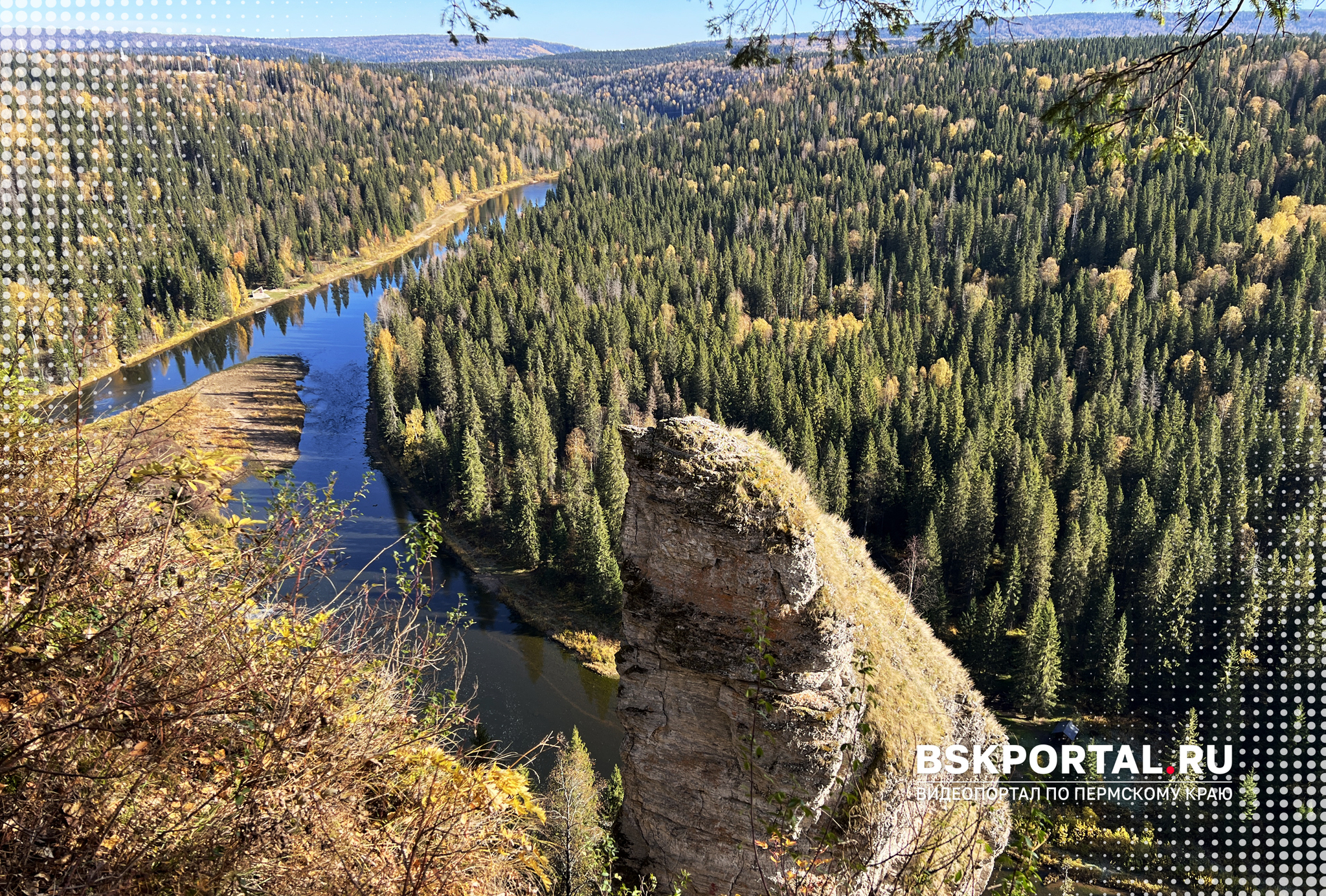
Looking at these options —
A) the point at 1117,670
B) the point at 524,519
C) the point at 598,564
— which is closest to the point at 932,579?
the point at 1117,670

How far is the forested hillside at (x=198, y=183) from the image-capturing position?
81875 mm

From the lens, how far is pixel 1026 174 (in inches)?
→ 5064

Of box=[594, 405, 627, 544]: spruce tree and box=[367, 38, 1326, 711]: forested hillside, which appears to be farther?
box=[594, 405, 627, 544]: spruce tree

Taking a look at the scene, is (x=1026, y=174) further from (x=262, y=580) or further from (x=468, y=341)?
(x=262, y=580)

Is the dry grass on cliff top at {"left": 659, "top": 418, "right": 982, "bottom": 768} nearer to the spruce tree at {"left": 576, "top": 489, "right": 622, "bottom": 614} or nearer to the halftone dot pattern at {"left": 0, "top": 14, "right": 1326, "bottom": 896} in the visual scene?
the halftone dot pattern at {"left": 0, "top": 14, "right": 1326, "bottom": 896}

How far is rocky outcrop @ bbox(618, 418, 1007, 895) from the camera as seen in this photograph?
38.1ft

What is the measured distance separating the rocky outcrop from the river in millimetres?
5336

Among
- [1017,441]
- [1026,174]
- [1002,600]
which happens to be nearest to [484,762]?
[1002,600]

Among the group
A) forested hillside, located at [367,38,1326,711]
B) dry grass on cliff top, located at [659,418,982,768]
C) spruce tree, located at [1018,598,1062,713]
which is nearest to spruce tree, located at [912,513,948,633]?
forested hillside, located at [367,38,1326,711]

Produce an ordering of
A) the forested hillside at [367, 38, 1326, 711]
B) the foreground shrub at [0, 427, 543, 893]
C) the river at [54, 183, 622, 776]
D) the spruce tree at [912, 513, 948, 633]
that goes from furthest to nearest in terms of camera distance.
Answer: the spruce tree at [912, 513, 948, 633] → the forested hillside at [367, 38, 1326, 711] → the river at [54, 183, 622, 776] → the foreground shrub at [0, 427, 543, 893]

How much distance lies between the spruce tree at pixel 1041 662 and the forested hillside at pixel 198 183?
196 feet

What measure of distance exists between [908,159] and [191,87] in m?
160

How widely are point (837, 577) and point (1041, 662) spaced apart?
30385mm

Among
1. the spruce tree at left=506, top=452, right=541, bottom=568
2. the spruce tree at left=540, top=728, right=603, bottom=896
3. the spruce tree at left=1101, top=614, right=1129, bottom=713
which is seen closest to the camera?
the spruce tree at left=540, top=728, right=603, bottom=896
